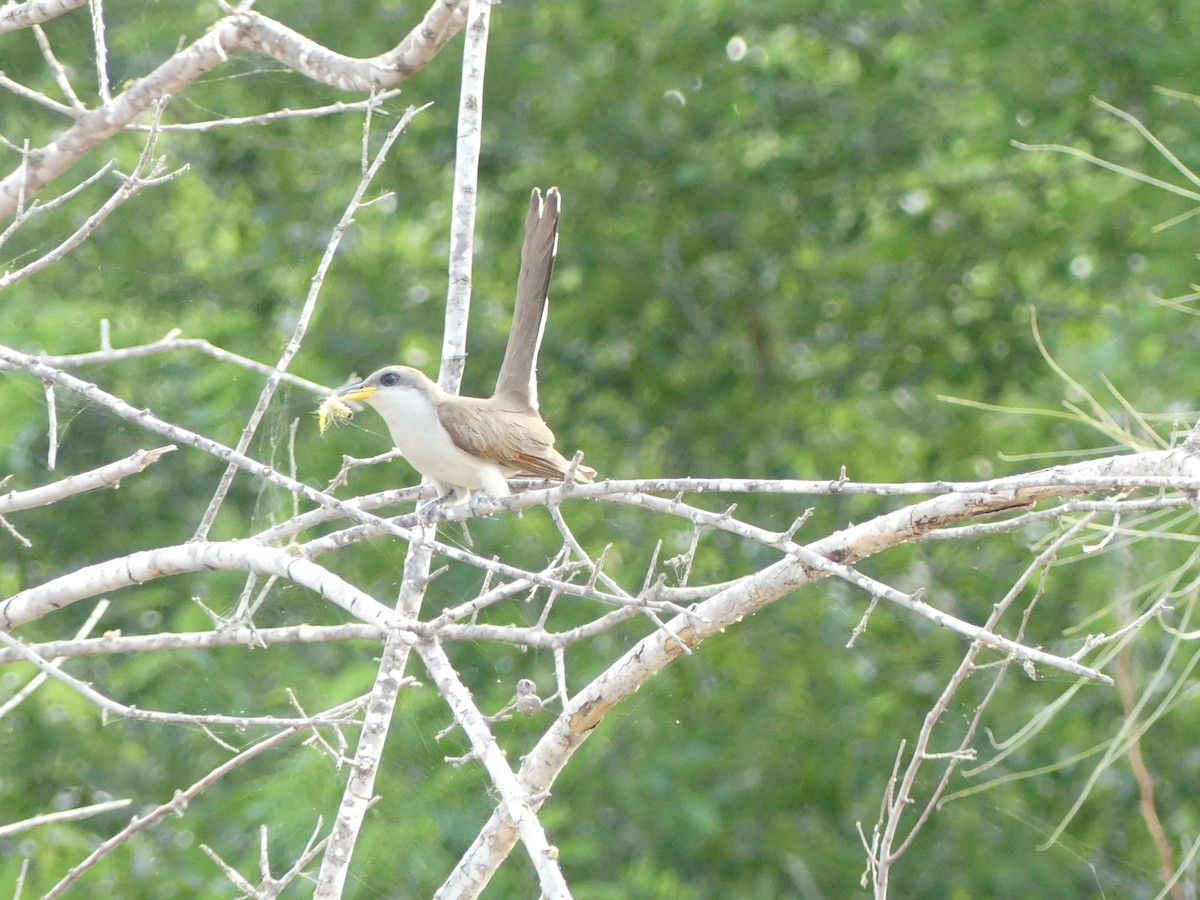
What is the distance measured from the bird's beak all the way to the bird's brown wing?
233 mm

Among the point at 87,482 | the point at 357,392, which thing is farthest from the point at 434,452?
the point at 87,482

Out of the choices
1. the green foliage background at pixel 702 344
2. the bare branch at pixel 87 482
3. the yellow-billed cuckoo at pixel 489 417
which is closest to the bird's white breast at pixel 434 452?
the yellow-billed cuckoo at pixel 489 417

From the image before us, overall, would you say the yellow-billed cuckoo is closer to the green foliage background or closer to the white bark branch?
the white bark branch

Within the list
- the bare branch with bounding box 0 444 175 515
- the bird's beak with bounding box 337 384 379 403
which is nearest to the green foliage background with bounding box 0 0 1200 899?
the bird's beak with bounding box 337 384 379 403

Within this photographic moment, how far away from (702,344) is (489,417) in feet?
9.48

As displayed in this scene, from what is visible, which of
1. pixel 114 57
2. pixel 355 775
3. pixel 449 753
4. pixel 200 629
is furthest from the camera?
pixel 114 57

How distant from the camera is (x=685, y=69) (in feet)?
20.0

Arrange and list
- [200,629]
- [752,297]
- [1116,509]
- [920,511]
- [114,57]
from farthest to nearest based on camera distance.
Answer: [752,297]
[114,57]
[200,629]
[920,511]
[1116,509]

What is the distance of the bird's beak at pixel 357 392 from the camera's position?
12.1 feet

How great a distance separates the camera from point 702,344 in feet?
21.2

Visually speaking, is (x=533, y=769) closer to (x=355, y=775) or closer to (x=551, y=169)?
(x=355, y=775)

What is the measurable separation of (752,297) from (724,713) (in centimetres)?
201

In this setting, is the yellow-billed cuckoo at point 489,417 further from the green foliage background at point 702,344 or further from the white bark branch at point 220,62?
the green foliage background at point 702,344

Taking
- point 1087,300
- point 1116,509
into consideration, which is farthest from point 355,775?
point 1087,300
